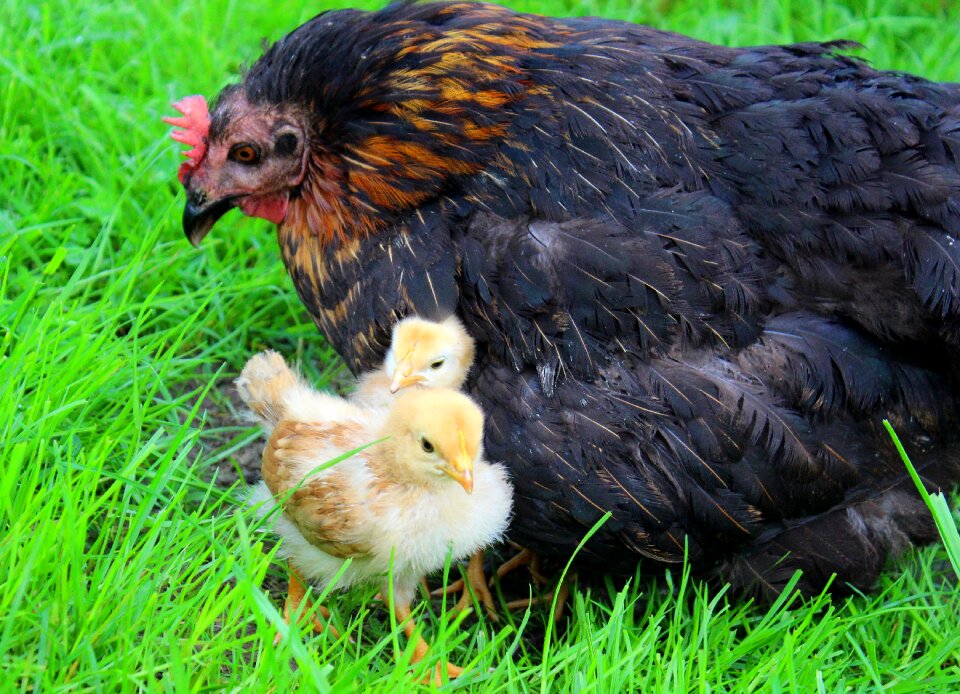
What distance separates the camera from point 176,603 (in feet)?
8.35

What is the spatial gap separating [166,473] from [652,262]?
1.39 metres

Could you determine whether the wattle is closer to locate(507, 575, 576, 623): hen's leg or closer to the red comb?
the red comb

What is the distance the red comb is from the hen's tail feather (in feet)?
6.39

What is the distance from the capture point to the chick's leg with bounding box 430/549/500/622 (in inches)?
124

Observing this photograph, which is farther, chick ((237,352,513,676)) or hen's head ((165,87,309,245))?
hen's head ((165,87,309,245))

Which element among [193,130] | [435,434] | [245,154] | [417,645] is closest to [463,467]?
[435,434]

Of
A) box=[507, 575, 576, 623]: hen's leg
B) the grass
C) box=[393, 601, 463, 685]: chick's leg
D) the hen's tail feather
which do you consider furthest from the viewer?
box=[507, 575, 576, 623]: hen's leg

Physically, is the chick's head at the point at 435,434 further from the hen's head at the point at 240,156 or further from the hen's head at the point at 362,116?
the hen's head at the point at 240,156

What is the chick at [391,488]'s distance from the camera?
259 cm

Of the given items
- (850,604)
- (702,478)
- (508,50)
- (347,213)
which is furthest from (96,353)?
(850,604)

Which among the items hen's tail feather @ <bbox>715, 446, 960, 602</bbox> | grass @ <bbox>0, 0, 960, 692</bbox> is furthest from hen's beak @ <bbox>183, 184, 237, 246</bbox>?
hen's tail feather @ <bbox>715, 446, 960, 602</bbox>

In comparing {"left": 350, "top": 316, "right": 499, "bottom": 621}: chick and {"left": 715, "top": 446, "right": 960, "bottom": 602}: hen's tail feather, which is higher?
{"left": 350, "top": 316, "right": 499, "bottom": 621}: chick

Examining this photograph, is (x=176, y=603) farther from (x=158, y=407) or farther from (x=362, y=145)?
(x=362, y=145)

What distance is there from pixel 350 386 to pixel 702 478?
4.53 feet
